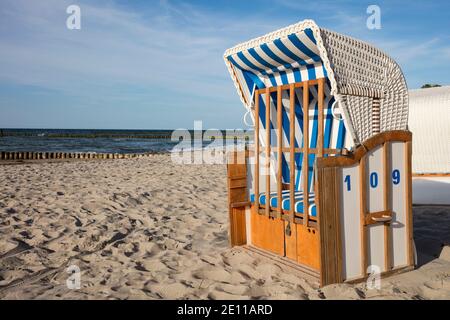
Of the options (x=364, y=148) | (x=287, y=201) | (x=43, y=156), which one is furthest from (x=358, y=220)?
(x=43, y=156)

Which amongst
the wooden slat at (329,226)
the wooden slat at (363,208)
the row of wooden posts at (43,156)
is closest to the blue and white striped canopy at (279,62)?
the wooden slat at (363,208)

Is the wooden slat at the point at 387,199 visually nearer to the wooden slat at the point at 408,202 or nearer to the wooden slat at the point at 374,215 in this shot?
the wooden slat at the point at 374,215

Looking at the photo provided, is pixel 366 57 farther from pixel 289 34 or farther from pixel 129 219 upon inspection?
pixel 129 219

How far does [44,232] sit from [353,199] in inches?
159

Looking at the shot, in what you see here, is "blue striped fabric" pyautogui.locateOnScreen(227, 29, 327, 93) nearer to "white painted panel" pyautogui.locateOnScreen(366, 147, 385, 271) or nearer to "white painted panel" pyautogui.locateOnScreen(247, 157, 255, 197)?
"white painted panel" pyautogui.locateOnScreen(247, 157, 255, 197)

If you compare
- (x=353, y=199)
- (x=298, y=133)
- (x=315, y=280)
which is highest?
(x=298, y=133)

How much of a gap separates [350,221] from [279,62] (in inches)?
68.6

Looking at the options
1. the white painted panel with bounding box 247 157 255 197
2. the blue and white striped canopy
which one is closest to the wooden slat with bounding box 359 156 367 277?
the blue and white striped canopy

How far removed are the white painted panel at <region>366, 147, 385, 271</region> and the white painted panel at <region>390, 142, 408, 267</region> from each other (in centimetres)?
16

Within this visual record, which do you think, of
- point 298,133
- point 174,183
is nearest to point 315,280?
point 298,133

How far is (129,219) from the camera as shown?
589 cm

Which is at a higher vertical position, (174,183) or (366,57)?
(366,57)

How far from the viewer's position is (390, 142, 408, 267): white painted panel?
3576 mm

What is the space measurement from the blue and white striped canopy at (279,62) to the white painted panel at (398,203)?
1.04 meters
